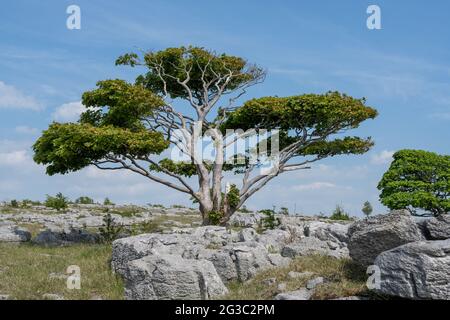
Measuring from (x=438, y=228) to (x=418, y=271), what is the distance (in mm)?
2937

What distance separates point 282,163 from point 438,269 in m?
23.2

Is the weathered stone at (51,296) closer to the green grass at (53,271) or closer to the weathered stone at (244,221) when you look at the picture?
the green grass at (53,271)

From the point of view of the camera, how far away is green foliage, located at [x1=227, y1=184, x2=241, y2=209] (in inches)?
1219

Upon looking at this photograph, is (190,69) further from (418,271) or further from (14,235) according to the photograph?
(418,271)

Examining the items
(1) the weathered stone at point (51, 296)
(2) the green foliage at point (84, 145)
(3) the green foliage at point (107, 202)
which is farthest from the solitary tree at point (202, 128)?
(3) the green foliage at point (107, 202)

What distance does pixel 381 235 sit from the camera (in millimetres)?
13148

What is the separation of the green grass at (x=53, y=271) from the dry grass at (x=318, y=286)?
3.28 metres

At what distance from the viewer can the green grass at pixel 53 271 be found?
14.2 meters

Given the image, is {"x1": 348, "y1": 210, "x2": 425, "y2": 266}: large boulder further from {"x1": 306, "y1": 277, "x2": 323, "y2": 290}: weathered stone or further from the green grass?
the green grass

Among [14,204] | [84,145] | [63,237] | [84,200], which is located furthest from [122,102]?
[84,200]

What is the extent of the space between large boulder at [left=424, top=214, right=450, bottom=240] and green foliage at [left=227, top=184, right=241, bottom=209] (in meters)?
18.0

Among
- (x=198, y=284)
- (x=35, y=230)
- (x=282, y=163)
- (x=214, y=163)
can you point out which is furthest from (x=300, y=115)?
(x=198, y=284)

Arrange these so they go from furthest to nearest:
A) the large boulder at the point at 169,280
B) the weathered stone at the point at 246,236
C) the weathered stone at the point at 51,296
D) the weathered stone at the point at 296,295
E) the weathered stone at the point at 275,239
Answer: the weathered stone at the point at 246,236 < the weathered stone at the point at 275,239 < the weathered stone at the point at 51,296 < the large boulder at the point at 169,280 < the weathered stone at the point at 296,295
